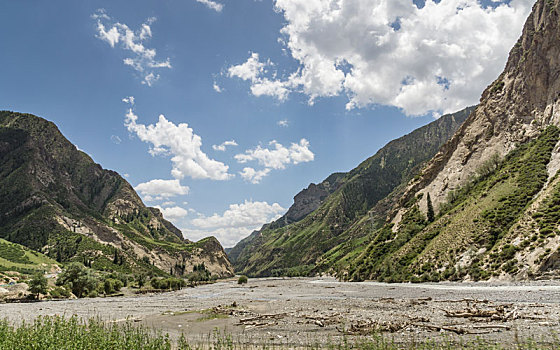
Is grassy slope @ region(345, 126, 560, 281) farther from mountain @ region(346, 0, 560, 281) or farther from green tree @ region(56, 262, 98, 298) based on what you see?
green tree @ region(56, 262, 98, 298)

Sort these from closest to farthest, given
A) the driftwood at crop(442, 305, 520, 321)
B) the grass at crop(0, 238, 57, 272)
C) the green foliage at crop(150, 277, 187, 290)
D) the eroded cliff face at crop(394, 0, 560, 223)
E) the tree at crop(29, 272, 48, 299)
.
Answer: the driftwood at crop(442, 305, 520, 321), the tree at crop(29, 272, 48, 299), the eroded cliff face at crop(394, 0, 560, 223), the green foliage at crop(150, 277, 187, 290), the grass at crop(0, 238, 57, 272)

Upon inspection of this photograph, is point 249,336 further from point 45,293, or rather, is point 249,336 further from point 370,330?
point 45,293

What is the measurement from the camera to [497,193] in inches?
3223

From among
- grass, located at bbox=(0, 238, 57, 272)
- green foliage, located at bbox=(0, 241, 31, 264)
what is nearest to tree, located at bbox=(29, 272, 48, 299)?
grass, located at bbox=(0, 238, 57, 272)

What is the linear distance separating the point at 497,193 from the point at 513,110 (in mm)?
49094

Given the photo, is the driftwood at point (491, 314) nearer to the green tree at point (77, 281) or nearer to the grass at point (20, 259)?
the green tree at point (77, 281)

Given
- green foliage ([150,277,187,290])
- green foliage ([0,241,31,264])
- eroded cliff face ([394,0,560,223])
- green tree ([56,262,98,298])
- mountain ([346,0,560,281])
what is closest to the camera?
mountain ([346,0,560,281])

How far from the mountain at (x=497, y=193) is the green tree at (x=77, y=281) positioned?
86.2m

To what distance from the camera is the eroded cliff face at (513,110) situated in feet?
340

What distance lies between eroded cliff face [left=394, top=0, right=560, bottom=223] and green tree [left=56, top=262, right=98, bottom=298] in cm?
11687

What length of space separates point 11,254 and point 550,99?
781ft

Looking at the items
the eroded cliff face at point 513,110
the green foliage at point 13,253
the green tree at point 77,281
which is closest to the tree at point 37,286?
the green tree at point 77,281

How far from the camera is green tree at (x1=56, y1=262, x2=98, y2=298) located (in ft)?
279

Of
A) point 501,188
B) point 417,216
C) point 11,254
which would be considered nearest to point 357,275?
point 417,216
